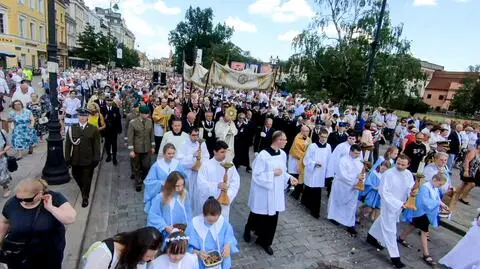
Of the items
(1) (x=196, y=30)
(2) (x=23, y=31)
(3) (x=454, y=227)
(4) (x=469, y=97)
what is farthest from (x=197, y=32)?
(3) (x=454, y=227)

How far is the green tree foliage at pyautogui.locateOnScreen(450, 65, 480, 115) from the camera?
5244cm

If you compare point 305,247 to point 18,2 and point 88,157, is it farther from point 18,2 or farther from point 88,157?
point 18,2

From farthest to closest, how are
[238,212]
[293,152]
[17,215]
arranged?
1. [293,152]
2. [238,212]
3. [17,215]

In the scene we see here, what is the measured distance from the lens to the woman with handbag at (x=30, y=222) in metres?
2.99

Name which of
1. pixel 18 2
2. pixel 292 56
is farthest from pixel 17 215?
pixel 18 2

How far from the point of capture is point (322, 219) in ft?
22.9

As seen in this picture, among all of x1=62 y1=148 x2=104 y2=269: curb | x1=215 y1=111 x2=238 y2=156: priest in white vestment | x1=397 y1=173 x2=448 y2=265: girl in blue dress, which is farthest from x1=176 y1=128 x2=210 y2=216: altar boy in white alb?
x1=397 y1=173 x2=448 y2=265: girl in blue dress

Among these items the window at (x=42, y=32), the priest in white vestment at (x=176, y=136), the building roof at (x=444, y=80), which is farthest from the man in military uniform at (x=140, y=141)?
the building roof at (x=444, y=80)

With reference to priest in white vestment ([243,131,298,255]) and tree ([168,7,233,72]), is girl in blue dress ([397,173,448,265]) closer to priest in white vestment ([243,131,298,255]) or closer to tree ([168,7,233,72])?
priest in white vestment ([243,131,298,255])

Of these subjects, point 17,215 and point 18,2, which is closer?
point 17,215

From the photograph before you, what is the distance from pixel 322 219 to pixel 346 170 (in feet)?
4.15

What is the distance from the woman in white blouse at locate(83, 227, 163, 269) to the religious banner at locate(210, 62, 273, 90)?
23.9 ft

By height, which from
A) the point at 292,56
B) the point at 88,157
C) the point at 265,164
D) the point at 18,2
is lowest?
the point at 88,157

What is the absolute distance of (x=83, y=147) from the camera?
602cm
